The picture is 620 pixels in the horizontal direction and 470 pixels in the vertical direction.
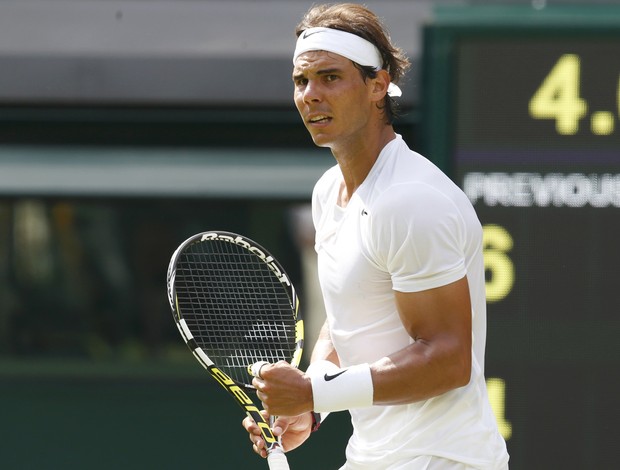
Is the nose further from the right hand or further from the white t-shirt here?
the right hand

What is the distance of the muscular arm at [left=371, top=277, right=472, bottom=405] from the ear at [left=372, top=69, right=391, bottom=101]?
1.55ft

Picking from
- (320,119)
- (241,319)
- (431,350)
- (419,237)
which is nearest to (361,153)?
(320,119)

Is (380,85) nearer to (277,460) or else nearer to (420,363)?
(420,363)

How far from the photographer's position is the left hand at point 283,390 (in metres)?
2.43

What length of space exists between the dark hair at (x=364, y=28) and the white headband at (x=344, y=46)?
0.04 feet

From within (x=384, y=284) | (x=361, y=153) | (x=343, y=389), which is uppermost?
(x=361, y=153)

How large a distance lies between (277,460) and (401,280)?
1.95 feet

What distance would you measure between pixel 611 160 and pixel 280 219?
1.39 metres

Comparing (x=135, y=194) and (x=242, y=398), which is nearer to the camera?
(x=242, y=398)

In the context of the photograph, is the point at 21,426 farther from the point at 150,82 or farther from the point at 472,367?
the point at 472,367

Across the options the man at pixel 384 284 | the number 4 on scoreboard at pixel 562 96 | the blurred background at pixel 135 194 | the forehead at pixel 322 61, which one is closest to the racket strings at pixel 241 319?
the blurred background at pixel 135 194

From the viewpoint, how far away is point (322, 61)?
2.63 metres

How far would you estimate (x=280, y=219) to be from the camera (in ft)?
16.9

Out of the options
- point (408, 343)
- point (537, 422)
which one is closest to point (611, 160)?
point (537, 422)
